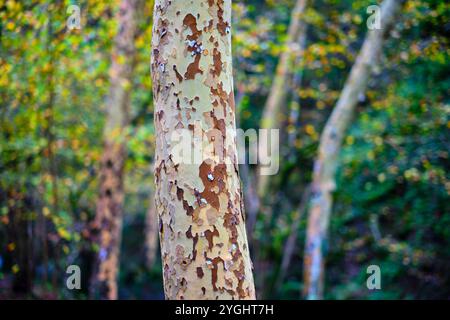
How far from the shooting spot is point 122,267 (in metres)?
14.8

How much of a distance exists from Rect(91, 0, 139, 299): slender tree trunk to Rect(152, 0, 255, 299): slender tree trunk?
14.2 feet

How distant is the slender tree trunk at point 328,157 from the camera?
7.18 metres

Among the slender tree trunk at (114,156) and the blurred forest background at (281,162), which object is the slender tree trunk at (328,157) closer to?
the blurred forest background at (281,162)

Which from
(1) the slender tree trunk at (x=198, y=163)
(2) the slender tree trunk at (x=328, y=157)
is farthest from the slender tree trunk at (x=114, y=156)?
(1) the slender tree trunk at (x=198, y=163)

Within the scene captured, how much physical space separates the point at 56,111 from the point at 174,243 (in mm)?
6364

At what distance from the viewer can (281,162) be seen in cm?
1168

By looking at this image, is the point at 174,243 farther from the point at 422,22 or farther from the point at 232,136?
the point at 422,22

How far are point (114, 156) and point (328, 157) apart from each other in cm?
344

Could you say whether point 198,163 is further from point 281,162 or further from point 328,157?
point 281,162

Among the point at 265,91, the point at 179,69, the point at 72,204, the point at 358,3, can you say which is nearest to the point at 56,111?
the point at 72,204

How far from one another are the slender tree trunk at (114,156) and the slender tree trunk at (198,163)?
4338mm

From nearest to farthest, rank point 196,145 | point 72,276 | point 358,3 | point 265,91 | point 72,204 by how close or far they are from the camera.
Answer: point 196,145 → point 72,276 → point 358,3 → point 72,204 → point 265,91

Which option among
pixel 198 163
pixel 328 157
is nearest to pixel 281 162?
pixel 328 157

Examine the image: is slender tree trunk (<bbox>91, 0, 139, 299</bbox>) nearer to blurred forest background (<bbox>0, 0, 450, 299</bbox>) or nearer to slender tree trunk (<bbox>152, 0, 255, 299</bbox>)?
blurred forest background (<bbox>0, 0, 450, 299</bbox>)
